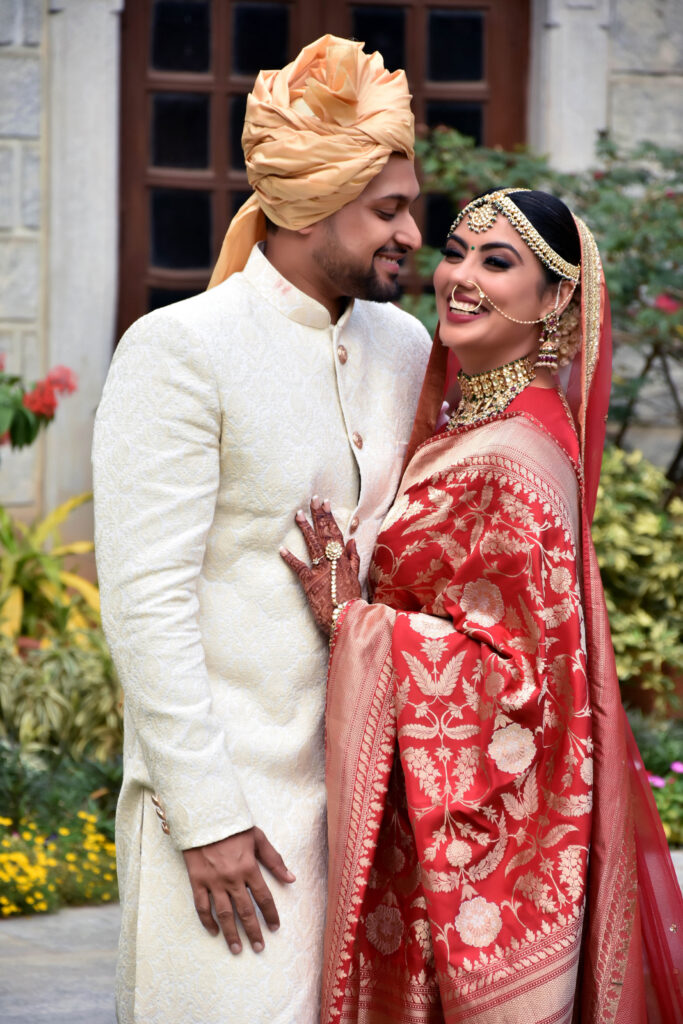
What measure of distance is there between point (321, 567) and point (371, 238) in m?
0.57

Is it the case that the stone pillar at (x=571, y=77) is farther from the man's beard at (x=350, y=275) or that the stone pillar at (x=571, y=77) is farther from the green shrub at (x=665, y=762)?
the man's beard at (x=350, y=275)

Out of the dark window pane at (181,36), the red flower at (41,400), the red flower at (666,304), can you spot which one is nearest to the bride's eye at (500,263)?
the red flower at (41,400)

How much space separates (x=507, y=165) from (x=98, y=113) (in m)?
1.74

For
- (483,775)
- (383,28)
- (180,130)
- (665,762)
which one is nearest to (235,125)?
(180,130)

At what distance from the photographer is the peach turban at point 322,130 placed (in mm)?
2236

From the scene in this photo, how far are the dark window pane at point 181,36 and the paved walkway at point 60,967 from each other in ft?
11.7

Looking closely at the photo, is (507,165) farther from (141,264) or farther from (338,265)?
(338,265)

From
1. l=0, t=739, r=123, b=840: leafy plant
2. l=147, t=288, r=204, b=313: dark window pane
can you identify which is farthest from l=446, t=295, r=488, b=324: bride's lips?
l=147, t=288, r=204, b=313: dark window pane

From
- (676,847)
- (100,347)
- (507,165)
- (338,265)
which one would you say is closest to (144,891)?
(338,265)

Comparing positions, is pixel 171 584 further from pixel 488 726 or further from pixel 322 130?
pixel 322 130

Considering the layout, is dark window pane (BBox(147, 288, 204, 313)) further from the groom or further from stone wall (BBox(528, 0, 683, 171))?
the groom

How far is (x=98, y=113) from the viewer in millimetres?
5562

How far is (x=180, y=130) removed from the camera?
228 inches

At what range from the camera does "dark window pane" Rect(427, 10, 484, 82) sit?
5.86 metres
